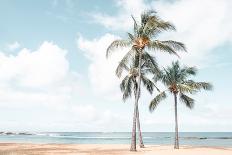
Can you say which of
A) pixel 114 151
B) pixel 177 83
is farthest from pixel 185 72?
pixel 114 151

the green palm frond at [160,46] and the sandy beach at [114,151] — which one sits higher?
the green palm frond at [160,46]

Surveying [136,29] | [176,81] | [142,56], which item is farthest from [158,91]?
[136,29]

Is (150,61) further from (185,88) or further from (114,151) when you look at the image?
(114,151)

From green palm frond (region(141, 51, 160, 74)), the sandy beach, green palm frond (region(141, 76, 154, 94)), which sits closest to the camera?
the sandy beach

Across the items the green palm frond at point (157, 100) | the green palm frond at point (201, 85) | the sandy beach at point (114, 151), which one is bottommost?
the sandy beach at point (114, 151)

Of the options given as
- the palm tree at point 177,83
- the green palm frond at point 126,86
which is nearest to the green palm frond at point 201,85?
the palm tree at point 177,83

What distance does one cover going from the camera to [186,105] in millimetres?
35594

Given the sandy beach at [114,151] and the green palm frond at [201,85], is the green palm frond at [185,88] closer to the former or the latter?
the green palm frond at [201,85]

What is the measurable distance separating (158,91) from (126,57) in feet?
19.3

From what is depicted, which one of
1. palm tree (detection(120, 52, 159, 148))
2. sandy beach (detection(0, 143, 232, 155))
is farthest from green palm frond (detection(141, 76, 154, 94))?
sandy beach (detection(0, 143, 232, 155))

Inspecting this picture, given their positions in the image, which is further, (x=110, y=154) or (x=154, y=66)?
(x=154, y=66)

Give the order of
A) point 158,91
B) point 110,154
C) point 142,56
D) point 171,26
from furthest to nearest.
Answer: point 158,91, point 142,56, point 171,26, point 110,154

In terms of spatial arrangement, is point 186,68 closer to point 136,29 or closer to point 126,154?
point 136,29

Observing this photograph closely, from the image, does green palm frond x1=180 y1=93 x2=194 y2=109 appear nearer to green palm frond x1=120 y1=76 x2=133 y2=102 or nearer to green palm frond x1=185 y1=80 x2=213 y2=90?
green palm frond x1=185 y1=80 x2=213 y2=90
